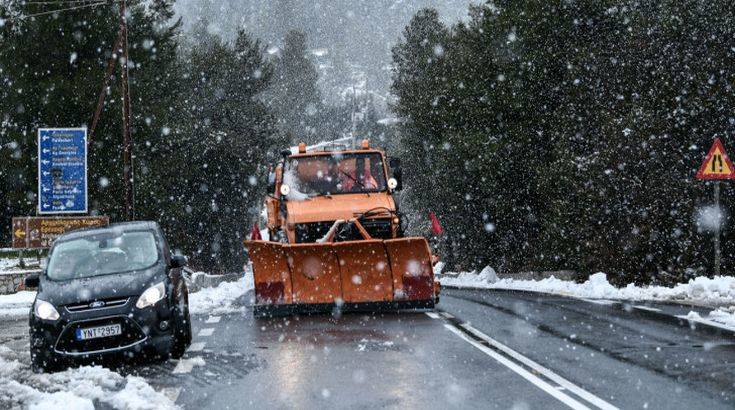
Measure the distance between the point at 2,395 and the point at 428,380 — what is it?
12.5ft

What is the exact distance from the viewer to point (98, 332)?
1029 cm

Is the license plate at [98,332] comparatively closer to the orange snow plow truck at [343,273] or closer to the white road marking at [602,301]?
the orange snow plow truck at [343,273]

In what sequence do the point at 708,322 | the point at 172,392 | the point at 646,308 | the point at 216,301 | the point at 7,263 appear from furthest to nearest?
the point at 7,263 → the point at 216,301 → the point at 646,308 → the point at 708,322 → the point at 172,392

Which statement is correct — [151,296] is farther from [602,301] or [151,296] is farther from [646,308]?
[602,301]

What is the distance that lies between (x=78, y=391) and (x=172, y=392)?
2.78 ft

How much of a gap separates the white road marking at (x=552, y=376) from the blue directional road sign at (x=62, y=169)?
590 inches

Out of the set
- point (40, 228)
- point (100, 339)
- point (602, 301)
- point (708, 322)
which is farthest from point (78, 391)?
point (40, 228)

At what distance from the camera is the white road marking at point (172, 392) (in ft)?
26.6

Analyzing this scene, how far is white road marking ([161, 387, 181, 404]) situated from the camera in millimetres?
8120

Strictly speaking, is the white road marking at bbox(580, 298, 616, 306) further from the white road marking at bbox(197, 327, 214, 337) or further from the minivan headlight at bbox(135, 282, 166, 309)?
the minivan headlight at bbox(135, 282, 166, 309)

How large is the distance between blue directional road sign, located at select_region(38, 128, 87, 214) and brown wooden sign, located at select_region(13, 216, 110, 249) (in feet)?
1.23

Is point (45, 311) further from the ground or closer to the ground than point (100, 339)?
further from the ground

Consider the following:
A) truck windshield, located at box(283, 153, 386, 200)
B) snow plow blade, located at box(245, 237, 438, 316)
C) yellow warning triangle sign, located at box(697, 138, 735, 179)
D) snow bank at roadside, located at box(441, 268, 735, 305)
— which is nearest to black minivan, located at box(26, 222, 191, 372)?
snow plow blade, located at box(245, 237, 438, 316)

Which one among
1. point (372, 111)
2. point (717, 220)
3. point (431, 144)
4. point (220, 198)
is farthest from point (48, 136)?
point (372, 111)
